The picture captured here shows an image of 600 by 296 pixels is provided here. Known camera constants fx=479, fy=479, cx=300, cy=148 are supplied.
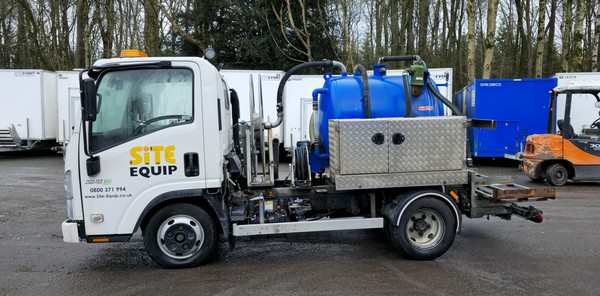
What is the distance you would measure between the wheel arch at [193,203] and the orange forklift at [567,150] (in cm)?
966

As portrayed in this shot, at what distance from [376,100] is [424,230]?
5.71 ft

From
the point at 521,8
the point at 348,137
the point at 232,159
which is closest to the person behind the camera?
the point at 348,137

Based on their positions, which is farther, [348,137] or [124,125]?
[348,137]

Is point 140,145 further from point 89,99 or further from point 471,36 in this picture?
point 471,36

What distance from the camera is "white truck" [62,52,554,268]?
5.26m

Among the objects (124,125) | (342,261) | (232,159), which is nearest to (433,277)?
(342,261)

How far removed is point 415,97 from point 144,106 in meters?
3.35

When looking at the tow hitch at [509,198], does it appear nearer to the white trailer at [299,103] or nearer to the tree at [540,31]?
the white trailer at [299,103]

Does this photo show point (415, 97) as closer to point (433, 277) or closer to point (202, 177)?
point (433, 277)

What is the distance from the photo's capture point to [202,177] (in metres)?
5.41

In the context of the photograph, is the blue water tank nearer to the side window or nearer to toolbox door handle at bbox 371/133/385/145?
toolbox door handle at bbox 371/133/385/145

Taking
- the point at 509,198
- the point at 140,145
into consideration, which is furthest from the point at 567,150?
the point at 140,145

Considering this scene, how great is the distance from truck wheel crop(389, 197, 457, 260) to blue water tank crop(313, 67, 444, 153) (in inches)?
47.4

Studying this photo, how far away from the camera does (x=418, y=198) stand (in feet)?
19.0
